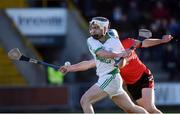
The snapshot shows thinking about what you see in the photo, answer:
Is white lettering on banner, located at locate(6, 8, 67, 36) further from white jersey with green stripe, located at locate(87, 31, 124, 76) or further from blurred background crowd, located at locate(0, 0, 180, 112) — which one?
white jersey with green stripe, located at locate(87, 31, 124, 76)

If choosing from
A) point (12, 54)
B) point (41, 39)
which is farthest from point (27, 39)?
point (12, 54)

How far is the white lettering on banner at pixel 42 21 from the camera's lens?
2211 cm

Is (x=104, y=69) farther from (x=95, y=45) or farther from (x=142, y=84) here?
(x=142, y=84)

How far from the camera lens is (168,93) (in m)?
19.9

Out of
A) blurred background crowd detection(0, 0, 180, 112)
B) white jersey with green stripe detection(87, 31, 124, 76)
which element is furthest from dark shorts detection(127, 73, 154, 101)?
blurred background crowd detection(0, 0, 180, 112)

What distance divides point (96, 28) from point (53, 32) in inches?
469

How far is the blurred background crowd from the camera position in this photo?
67.7ft

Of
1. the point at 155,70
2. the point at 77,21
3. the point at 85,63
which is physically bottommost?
the point at 155,70

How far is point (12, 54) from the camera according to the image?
11.5 meters

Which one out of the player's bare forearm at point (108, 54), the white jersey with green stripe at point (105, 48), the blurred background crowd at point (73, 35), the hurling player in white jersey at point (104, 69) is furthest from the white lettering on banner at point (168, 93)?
the player's bare forearm at point (108, 54)

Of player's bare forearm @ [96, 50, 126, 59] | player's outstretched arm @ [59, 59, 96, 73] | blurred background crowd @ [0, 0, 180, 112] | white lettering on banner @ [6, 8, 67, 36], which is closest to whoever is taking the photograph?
player's bare forearm @ [96, 50, 126, 59]

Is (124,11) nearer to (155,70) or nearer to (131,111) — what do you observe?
(155,70)

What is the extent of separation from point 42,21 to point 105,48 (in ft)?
39.1

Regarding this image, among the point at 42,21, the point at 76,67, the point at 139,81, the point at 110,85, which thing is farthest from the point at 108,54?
the point at 42,21
